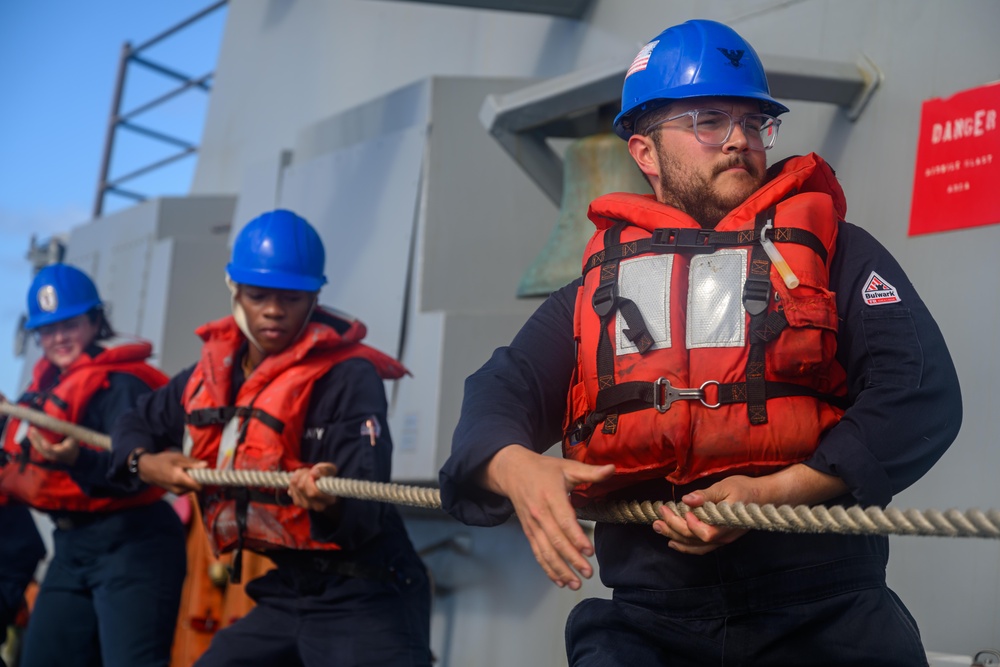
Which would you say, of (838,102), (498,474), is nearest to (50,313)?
(838,102)

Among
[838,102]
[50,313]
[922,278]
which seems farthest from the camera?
[50,313]

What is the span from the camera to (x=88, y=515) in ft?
14.3

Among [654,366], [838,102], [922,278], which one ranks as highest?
[838,102]

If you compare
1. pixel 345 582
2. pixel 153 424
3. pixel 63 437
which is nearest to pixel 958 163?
pixel 345 582

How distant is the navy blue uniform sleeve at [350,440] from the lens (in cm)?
325

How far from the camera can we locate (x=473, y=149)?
17.7 feet

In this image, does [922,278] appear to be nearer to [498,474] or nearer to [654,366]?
[654,366]

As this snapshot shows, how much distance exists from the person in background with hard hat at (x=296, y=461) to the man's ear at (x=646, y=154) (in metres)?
1.41

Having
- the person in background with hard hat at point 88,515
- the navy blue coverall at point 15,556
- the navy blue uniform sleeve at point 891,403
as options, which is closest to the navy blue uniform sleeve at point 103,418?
the person in background with hard hat at point 88,515

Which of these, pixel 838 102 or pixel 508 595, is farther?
pixel 508 595

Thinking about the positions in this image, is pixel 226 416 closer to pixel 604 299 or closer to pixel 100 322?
pixel 100 322

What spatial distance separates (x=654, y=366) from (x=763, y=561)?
0.36 meters

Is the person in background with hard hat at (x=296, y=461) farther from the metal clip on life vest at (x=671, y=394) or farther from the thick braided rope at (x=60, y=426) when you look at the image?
the metal clip on life vest at (x=671, y=394)

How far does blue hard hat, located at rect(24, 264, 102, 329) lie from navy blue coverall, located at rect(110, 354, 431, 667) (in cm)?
183
